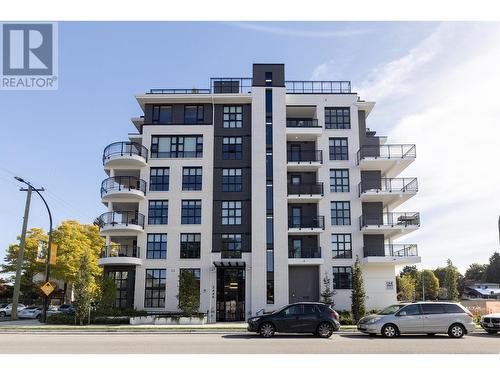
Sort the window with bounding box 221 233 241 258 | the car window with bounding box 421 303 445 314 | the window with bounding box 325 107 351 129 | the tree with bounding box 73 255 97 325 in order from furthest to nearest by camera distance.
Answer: the window with bounding box 325 107 351 129 < the window with bounding box 221 233 241 258 < the tree with bounding box 73 255 97 325 < the car window with bounding box 421 303 445 314

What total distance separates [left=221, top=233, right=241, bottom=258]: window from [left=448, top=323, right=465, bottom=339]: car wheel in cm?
1767

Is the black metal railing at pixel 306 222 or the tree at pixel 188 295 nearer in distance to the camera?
the tree at pixel 188 295

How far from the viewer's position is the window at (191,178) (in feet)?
116

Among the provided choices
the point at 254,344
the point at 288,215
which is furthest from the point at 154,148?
the point at 254,344

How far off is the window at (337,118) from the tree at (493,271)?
2842 inches

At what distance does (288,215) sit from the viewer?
3606 cm

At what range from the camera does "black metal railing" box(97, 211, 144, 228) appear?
3372 cm

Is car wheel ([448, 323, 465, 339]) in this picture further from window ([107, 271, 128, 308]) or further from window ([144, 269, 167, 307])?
window ([107, 271, 128, 308])

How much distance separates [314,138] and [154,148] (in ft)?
43.3

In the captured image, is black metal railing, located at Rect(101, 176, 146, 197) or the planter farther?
black metal railing, located at Rect(101, 176, 146, 197)

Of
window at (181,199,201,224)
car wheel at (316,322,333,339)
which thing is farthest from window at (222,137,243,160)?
car wheel at (316,322,333,339)

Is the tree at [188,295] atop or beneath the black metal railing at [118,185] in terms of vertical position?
beneath

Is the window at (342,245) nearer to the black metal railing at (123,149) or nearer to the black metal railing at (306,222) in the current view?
the black metal railing at (306,222)

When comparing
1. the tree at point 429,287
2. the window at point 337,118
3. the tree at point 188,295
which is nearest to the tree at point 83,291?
the tree at point 188,295
